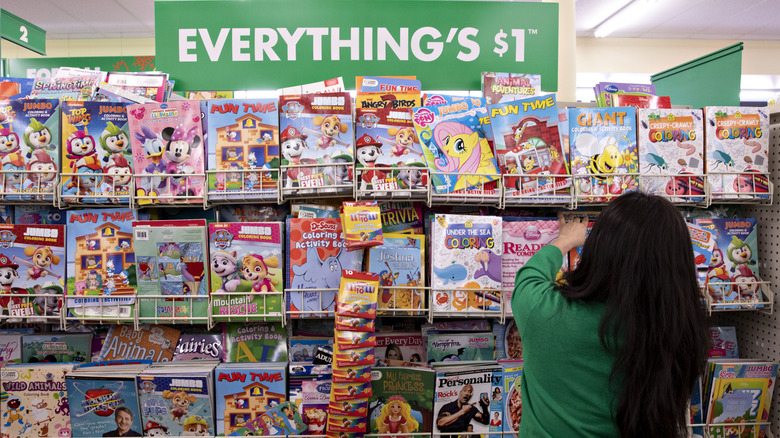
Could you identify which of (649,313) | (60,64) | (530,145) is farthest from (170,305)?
(60,64)

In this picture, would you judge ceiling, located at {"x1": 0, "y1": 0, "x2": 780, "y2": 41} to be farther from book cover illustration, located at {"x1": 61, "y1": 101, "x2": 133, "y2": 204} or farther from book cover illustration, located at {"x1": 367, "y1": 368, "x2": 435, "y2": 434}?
book cover illustration, located at {"x1": 367, "y1": 368, "x2": 435, "y2": 434}

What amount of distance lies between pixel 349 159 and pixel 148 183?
805 mm

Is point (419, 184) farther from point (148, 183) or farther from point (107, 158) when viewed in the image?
point (107, 158)

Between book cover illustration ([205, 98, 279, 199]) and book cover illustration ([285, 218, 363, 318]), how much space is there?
210 millimetres

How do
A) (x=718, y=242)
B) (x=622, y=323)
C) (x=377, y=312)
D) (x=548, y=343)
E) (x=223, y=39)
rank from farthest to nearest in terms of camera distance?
(x=223, y=39)
(x=718, y=242)
(x=377, y=312)
(x=548, y=343)
(x=622, y=323)

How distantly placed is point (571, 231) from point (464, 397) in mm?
800

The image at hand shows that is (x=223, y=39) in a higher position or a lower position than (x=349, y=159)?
higher

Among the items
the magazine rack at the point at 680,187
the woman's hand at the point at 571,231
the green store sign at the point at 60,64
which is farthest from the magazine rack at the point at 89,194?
the green store sign at the point at 60,64

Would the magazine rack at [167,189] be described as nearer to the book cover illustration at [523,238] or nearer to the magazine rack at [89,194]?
the magazine rack at [89,194]

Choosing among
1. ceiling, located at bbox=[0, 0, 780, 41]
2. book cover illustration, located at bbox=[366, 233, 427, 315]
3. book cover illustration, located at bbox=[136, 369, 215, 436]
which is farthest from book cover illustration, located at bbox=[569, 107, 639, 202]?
ceiling, located at bbox=[0, 0, 780, 41]

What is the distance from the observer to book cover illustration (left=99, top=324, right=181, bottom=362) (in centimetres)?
209

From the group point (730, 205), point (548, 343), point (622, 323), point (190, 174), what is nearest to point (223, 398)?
point (190, 174)

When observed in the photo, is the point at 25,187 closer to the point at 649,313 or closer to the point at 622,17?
the point at 649,313

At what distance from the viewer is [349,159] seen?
1925 mm
